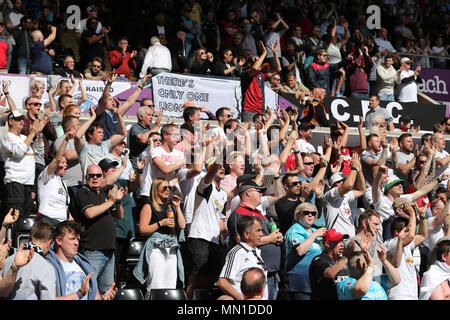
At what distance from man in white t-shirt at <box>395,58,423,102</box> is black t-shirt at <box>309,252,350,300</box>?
1008 cm

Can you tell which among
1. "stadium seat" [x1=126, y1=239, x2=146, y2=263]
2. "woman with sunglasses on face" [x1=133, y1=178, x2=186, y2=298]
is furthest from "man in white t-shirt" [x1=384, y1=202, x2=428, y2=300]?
"stadium seat" [x1=126, y1=239, x2=146, y2=263]

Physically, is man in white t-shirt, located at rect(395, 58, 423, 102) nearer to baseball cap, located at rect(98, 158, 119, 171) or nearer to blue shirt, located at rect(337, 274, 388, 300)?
baseball cap, located at rect(98, 158, 119, 171)

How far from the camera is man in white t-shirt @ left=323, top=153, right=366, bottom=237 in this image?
1060 cm

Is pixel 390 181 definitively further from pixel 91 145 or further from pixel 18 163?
pixel 18 163

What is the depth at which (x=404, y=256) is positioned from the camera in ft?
31.1

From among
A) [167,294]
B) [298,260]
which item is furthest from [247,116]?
[167,294]

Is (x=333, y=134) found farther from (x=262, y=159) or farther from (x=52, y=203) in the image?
(x=52, y=203)

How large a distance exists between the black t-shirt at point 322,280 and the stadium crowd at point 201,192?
1 centimetres

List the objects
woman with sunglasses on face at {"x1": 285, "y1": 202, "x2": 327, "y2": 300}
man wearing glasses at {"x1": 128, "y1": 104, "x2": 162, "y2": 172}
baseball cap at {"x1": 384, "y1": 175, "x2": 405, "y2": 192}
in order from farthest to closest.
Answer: man wearing glasses at {"x1": 128, "y1": 104, "x2": 162, "y2": 172}, baseball cap at {"x1": 384, "y1": 175, "x2": 405, "y2": 192}, woman with sunglasses on face at {"x1": 285, "y1": 202, "x2": 327, "y2": 300}

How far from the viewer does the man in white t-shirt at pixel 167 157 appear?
9914 millimetres

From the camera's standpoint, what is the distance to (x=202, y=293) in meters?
8.11

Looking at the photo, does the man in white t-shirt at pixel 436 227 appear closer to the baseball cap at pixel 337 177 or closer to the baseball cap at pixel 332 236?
the baseball cap at pixel 337 177

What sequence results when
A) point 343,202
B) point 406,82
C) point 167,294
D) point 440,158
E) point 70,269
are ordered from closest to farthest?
1. point 70,269
2. point 167,294
3. point 343,202
4. point 440,158
5. point 406,82

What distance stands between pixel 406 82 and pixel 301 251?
33.5 ft
